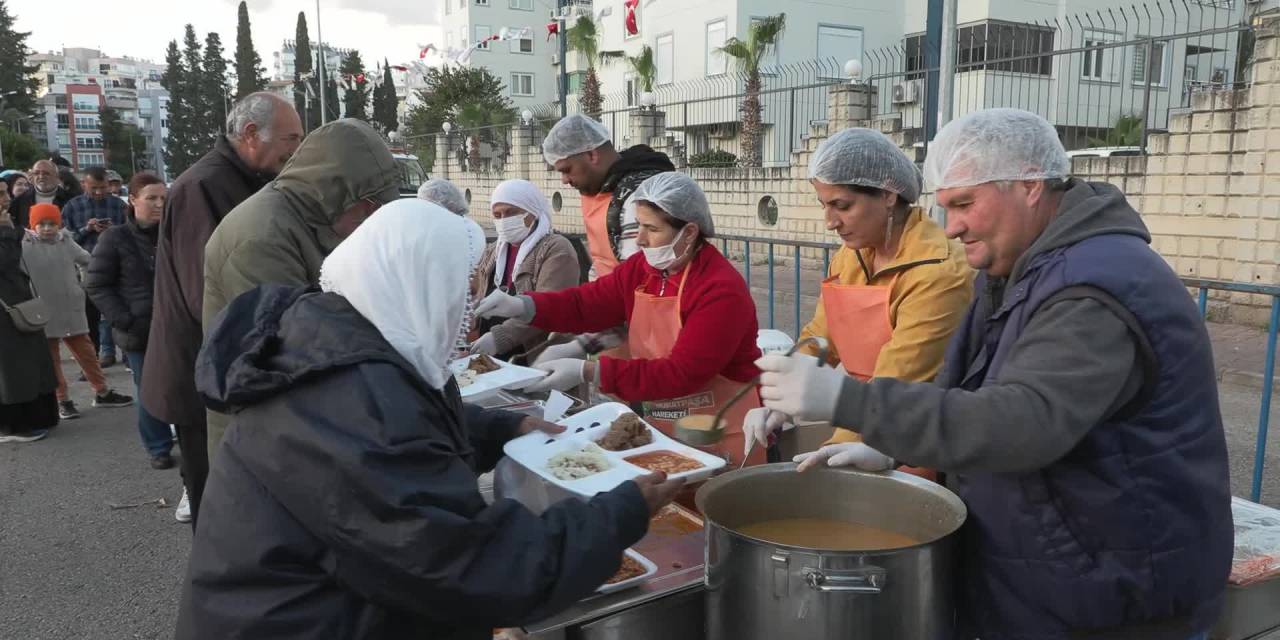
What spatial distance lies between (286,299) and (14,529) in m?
4.32

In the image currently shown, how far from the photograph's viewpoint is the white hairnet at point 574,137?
4.61 metres

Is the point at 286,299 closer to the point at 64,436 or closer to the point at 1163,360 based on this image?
the point at 1163,360

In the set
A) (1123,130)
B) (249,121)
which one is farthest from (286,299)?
(1123,130)

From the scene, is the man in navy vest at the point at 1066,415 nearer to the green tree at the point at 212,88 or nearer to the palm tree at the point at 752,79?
the palm tree at the point at 752,79

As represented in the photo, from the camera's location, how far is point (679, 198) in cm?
316

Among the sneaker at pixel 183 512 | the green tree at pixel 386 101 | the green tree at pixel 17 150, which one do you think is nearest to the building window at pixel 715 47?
the sneaker at pixel 183 512

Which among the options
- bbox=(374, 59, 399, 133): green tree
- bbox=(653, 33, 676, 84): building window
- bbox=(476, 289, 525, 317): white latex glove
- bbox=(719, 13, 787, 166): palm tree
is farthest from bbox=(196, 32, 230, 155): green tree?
bbox=(476, 289, 525, 317): white latex glove

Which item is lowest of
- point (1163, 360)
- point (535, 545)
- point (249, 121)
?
point (535, 545)

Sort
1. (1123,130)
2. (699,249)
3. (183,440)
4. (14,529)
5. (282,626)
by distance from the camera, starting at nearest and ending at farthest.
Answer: (282,626) < (699,249) < (183,440) < (14,529) < (1123,130)

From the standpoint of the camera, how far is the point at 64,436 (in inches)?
256

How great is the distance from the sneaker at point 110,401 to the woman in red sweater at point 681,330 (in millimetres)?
5662

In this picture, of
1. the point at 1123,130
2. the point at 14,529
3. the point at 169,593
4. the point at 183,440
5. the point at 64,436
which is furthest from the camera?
the point at 1123,130

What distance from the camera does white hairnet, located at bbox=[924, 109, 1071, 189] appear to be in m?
1.75

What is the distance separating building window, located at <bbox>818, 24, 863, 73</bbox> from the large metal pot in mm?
22933
